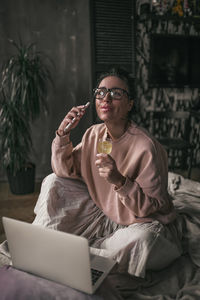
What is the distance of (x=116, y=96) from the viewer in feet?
4.60

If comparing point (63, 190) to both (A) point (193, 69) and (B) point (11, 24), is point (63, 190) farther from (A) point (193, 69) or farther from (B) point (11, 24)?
(A) point (193, 69)

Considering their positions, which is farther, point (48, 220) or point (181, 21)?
point (181, 21)

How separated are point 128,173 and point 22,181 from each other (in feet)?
5.89

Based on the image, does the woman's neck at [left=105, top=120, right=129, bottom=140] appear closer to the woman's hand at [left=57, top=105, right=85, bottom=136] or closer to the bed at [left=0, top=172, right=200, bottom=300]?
the woman's hand at [left=57, top=105, right=85, bottom=136]

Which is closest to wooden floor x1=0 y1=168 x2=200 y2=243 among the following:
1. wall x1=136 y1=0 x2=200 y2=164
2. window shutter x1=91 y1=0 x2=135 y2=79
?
window shutter x1=91 y1=0 x2=135 y2=79

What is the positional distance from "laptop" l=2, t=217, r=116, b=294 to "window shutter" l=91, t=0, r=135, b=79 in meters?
2.55

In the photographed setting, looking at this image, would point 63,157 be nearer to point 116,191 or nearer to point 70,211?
point 70,211

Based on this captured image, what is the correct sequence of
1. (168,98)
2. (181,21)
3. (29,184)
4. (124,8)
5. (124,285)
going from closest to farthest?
1. (124,285)
2. (29,184)
3. (124,8)
4. (181,21)
5. (168,98)

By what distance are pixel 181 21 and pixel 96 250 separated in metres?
3.16

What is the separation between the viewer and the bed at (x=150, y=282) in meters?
0.95

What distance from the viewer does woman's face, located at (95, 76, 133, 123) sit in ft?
4.55

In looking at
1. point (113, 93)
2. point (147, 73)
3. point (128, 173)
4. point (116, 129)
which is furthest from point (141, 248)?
point (147, 73)

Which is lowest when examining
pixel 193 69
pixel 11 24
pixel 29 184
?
pixel 29 184

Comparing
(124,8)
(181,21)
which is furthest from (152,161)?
(181,21)
